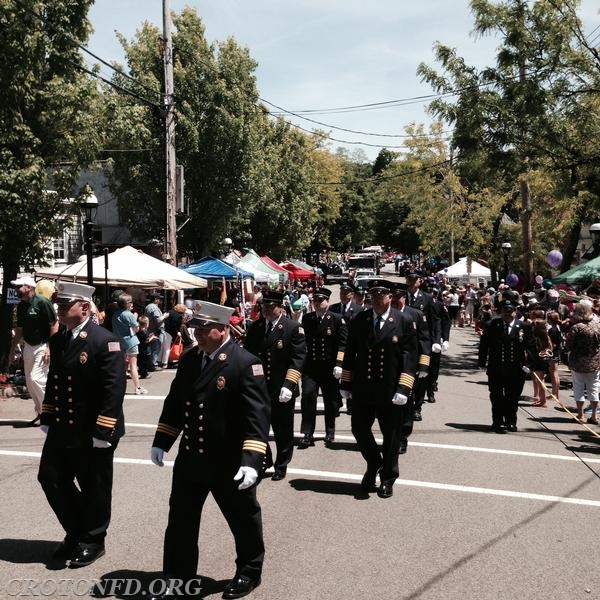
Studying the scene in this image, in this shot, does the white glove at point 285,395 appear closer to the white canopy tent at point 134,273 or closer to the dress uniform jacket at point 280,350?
the dress uniform jacket at point 280,350

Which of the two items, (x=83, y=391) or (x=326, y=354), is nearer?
(x=83, y=391)

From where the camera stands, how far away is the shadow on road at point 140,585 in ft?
15.6

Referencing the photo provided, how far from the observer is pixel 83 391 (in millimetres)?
5281

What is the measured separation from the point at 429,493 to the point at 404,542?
59.0 inches

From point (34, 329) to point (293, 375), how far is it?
4054mm

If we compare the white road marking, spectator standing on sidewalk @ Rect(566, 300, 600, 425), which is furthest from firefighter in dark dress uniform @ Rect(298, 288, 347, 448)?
spectator standing on sidewalk @ Rect(566, 300, 600, 425)

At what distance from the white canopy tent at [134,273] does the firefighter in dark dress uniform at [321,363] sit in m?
8.44

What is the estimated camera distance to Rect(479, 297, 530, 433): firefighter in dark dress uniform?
10562mm

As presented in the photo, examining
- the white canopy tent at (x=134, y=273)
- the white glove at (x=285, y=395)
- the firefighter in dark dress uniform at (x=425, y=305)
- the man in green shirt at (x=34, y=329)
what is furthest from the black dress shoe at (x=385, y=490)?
the white canopy tent at (x=134, y=273)

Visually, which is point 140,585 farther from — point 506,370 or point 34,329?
point 506,370

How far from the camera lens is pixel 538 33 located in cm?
1848

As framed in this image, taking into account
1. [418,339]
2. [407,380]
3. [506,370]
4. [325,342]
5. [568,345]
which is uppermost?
[418,339]

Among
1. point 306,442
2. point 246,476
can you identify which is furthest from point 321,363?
point 246,476

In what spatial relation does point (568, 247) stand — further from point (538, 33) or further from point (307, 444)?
point (307, 444)
